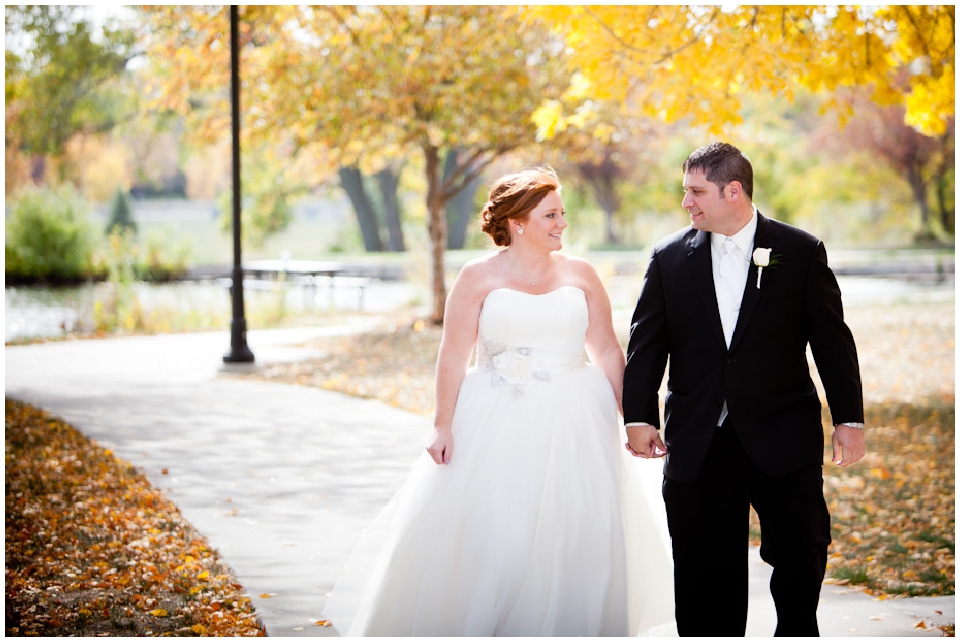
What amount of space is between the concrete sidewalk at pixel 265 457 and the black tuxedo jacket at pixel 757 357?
0.68 metres

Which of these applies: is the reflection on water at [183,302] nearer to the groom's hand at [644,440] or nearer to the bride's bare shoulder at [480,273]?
the bride's bare shoulder at [480,273]

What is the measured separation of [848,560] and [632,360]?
2854mm

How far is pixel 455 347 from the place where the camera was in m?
4.29

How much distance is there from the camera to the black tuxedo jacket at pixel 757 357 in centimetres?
373

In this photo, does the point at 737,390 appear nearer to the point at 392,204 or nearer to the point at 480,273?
the point at 480,273

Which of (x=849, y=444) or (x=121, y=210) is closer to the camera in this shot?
(x=849, y=444)

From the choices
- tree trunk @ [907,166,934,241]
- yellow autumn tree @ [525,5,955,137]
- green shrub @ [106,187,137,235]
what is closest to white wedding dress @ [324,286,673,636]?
yellow autumn tree @ [525,5,955,137]

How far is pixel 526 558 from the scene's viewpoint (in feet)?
13.6

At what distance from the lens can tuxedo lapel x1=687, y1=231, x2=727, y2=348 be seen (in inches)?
149

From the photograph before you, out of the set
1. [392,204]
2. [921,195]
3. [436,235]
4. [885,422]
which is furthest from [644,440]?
[392,204]

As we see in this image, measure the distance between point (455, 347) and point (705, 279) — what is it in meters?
1.07

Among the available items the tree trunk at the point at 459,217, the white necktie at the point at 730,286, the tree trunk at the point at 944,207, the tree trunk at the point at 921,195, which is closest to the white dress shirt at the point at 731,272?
the white necktie at the point at 730,286

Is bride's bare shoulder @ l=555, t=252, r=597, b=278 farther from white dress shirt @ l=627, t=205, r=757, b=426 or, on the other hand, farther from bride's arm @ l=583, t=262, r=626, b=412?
white dress shirt @ l=627, t=205, r=757, b=426

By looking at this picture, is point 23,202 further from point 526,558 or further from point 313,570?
point 526,558
